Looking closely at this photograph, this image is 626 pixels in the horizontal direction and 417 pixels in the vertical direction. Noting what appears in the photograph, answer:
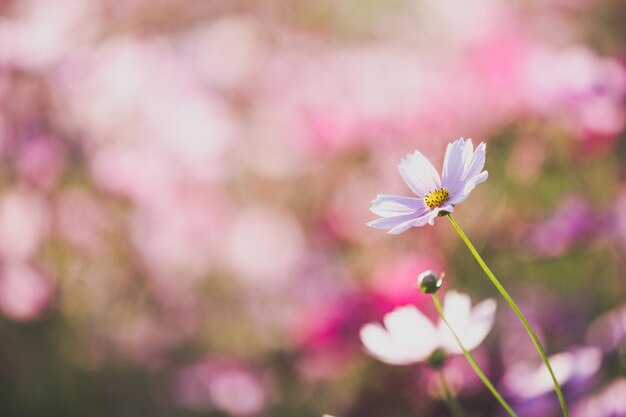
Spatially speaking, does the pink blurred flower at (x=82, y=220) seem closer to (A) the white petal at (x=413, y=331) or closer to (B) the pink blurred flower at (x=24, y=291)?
(B) the pink blurred flower at (x=24, y=291)

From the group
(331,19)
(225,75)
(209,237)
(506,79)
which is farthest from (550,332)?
(331,19)

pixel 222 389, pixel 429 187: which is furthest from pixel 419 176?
pixel 222 389

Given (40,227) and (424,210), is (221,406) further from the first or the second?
(424,210)

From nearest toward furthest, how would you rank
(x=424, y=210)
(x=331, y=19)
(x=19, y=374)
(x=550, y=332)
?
(x=424, y=210), (x=550, y=332), (x=19, y=374), (x=331, y=19)

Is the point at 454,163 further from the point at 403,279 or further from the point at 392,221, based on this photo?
the point at 403,279

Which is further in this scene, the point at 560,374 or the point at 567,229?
the point at 567,229

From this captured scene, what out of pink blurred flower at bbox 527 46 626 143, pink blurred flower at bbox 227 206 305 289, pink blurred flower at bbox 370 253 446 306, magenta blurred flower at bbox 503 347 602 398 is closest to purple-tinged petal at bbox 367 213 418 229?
magenta blurred flower at bbox 503 347 602 398
